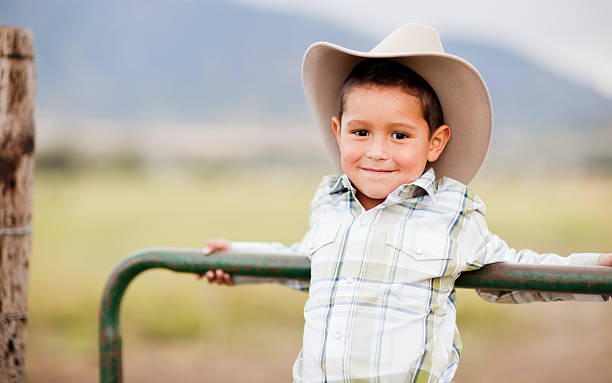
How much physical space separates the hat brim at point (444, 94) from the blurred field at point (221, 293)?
6.80 metres

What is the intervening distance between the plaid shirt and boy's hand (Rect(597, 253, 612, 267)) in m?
0.03

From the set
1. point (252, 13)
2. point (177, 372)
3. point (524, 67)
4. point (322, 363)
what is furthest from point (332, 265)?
point (252, 13)

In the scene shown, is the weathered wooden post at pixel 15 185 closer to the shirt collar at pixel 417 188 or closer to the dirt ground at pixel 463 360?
the shirt collar at pixel 417 188

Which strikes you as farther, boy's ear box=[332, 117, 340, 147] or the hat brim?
boy's ear box=[332, 117, 340, 147]

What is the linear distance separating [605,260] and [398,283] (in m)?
0.43

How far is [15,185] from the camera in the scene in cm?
182

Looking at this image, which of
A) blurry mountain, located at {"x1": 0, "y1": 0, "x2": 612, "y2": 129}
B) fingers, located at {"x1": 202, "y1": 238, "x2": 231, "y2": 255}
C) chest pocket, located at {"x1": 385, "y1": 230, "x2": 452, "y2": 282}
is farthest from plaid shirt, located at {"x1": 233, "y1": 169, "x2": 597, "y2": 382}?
blurry mountain, located at {"x1": 0, "y1": 0, "x2": 612, "y2": 129}

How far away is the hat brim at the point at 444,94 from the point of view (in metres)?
1.40

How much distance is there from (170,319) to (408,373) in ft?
34.7

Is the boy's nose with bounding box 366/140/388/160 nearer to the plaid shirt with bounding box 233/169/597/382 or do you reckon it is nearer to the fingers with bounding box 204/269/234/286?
the plaid shirt with bounding box 233/169/597/382

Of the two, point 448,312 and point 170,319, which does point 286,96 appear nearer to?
point 170,319

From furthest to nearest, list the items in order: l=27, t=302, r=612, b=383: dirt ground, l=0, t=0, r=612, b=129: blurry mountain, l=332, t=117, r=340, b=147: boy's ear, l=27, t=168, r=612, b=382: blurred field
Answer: l=0, t=0, r=612, b=129: blurry mountain, l=27, t=168, r=612, b=382: blurred field, l=27, t=302, r=612, b=383: dirt ground, l=332, t=117, r=340, b=147: boy's ear

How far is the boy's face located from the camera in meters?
1.37

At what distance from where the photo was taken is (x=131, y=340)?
34.6ft
